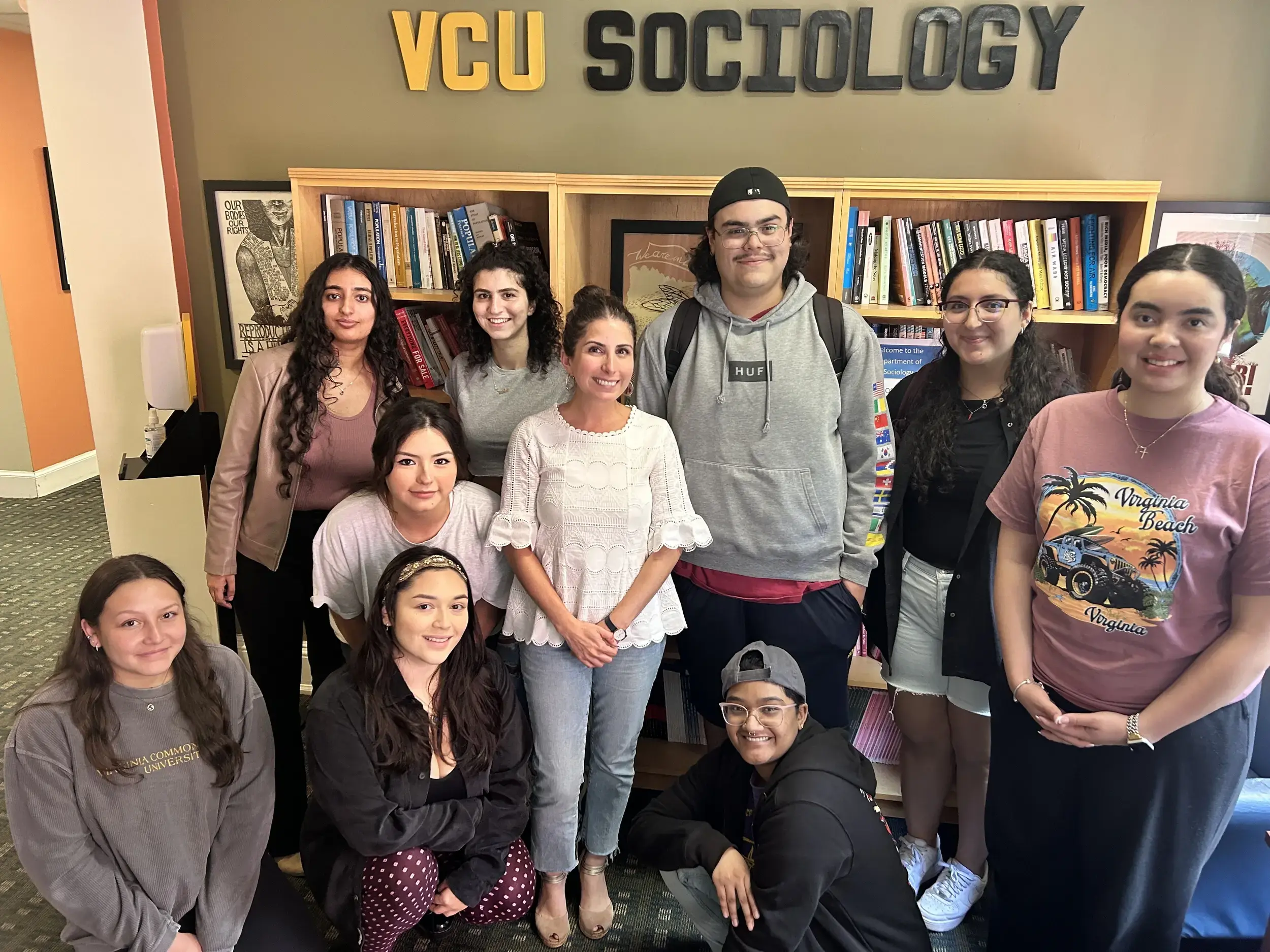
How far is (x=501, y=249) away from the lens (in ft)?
6.68

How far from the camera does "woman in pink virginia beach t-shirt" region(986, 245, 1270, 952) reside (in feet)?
4.10

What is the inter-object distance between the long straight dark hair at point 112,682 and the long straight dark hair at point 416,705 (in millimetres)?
276

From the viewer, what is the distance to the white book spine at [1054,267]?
225 centimetres

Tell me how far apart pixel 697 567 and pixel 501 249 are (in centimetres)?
94

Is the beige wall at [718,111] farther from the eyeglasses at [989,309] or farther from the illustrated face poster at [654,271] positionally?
the eyeglasses at [989,309]

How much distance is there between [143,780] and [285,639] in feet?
1.77

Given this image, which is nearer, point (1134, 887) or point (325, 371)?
point (1134, 887)

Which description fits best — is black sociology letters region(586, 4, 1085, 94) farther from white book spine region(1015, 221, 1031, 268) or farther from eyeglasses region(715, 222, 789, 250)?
eyeglasses region(715, 222, 789, 250)

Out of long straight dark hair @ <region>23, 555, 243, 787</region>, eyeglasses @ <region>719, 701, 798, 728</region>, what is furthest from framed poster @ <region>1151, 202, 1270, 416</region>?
long straight dark hair @ <region>23, 555, 243, 787</region>

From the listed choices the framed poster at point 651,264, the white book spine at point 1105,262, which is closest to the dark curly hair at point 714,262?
the framed poster at point 651,264

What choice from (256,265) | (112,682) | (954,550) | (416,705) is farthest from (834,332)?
(256,265)

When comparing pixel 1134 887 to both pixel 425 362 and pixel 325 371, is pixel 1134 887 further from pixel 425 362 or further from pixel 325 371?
pixel 425 362

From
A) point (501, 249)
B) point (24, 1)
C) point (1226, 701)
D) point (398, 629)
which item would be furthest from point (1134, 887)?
point (24, 1)

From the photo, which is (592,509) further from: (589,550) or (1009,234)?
(1009,234)
